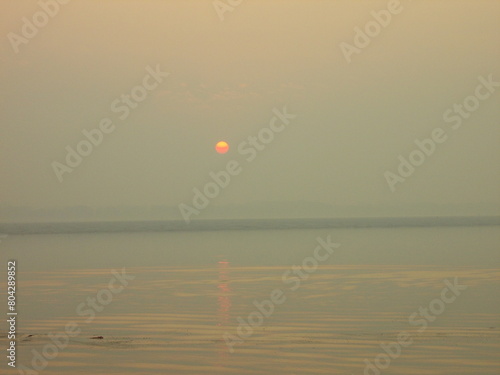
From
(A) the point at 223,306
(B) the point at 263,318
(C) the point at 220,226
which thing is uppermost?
(C) the point at 220,226

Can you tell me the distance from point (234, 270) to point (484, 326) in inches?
571

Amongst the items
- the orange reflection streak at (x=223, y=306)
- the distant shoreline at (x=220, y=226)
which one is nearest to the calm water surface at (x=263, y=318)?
the orange reflection streak at (x=223, y=306)

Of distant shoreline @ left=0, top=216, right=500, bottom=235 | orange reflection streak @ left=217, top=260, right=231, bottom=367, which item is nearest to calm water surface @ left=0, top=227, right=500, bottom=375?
orange reflection streak @ left=217, top=260, right=231, bottom=367

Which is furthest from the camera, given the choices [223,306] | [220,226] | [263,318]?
[220,226]

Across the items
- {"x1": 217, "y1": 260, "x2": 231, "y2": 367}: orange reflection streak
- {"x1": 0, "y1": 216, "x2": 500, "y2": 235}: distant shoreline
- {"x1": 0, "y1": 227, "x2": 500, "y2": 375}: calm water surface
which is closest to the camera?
{"x1": 0, "y1": 227, "x2": 500, "y2": 375}: calm water surface

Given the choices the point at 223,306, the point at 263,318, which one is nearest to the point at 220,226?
the point at 223,306

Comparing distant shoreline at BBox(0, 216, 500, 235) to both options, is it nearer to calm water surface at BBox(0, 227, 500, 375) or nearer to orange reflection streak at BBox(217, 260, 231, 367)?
calm water surface at BBox(0, 227, 500, 375)

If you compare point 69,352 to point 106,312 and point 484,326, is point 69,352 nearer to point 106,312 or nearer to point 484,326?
point 106,312

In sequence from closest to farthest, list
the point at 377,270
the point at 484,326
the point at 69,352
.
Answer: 1. the point at 69,352
2. the point at 484,326
3. the point at 377,270

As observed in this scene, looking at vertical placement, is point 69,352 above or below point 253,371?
above

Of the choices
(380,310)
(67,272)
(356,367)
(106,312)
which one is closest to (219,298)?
(106,312)

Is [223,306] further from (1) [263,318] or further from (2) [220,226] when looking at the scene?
(2) [220,226]

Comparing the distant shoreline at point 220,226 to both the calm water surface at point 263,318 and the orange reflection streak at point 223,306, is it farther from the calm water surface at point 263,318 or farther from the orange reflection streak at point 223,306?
the orange reflection streak at point 223,306

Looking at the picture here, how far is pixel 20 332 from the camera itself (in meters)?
15.7
